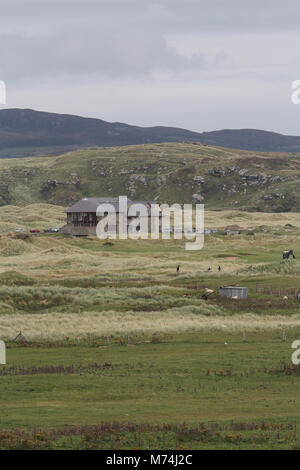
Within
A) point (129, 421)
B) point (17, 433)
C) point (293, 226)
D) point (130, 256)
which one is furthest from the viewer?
point (293, 226)

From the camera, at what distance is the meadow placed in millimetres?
27656

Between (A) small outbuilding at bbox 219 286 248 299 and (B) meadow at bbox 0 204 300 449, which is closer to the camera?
(B) meadow at bbox 0 204 300 449

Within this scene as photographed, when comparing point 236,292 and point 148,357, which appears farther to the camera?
point 236,292

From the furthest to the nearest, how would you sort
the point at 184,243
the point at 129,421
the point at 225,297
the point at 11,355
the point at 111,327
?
the point at 184,243
the point at 225,297
the point at 111,327
the point at 11,355
the point at 129,421

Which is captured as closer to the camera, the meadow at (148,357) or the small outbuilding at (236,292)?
the meadow at (148,357)

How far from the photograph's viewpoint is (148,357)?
43.9 meters

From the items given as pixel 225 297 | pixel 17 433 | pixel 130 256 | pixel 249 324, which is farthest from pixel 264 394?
pixel 130 256

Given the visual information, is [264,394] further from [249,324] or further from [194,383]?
[249,324]

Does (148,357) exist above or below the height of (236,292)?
above

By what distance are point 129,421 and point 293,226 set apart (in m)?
148

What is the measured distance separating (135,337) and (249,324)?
30.6 ft

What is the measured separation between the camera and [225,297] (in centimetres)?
6969

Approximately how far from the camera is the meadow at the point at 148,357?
90.7 ft

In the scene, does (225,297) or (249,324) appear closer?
(249,324)
